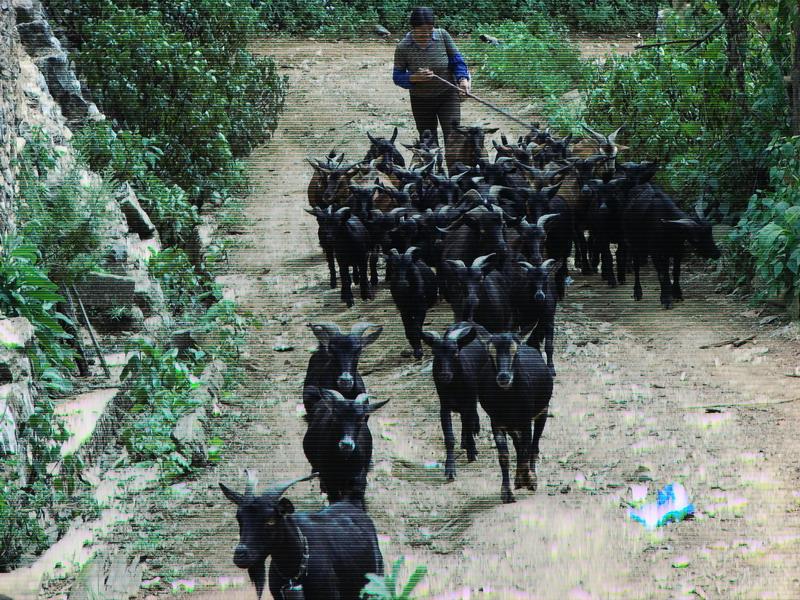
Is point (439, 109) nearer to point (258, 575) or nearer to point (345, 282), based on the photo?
point (345, 282)

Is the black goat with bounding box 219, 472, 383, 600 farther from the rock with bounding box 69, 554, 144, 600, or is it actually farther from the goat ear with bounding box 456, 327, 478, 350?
the goat ear with bounding box 456, 327, 478, 350

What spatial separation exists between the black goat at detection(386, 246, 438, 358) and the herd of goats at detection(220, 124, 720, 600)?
1 cm

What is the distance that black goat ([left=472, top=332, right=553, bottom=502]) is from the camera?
6.95 metres

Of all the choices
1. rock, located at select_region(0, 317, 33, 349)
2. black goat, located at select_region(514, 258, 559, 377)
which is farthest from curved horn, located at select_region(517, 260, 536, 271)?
rock, located at select_region(0, 317, 33, 349)

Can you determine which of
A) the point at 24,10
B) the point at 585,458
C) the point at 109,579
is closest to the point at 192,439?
the point at 109,579

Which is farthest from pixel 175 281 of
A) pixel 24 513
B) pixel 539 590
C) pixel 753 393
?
pixel 539 590

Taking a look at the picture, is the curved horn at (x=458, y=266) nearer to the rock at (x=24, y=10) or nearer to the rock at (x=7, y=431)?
the rock at (x=7, y=431)

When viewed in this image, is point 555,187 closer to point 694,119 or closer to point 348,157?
point 694,119

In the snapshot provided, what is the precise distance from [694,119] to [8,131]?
25.0ft

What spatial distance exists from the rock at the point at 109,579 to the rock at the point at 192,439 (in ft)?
4.47

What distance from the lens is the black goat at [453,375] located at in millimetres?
7418

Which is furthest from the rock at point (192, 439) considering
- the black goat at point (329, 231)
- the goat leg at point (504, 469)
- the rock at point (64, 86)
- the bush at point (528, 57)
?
the bush at point (528, 57)

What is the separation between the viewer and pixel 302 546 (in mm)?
5117

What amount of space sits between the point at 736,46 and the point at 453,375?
600cm
